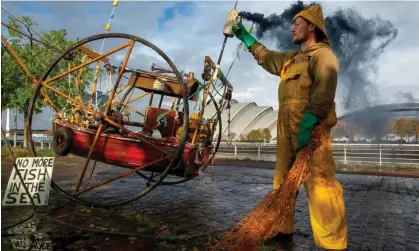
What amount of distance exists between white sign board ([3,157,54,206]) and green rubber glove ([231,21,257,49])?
3028 mm

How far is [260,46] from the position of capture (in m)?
4.30

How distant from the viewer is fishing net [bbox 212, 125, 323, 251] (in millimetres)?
3135

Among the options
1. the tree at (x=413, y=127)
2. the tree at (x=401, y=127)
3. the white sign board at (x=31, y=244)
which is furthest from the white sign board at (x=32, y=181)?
the tree at (x=413, y=127)

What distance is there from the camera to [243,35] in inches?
173

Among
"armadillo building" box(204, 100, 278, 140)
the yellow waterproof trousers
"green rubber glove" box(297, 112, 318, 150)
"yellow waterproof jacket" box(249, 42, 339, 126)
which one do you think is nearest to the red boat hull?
"yellow waterproof jacket" box(249, 42, 339, 126)

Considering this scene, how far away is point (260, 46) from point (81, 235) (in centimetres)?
307

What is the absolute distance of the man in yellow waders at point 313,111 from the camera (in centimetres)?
323

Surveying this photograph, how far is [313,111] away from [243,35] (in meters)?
1.64

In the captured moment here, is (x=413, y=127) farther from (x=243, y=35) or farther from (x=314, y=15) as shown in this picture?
(x=314, y=15)

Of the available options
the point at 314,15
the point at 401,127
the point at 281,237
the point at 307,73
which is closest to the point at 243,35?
the point at 314,15

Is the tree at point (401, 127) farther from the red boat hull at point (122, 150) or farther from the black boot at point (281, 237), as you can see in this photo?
the black boot at point (281, 237)

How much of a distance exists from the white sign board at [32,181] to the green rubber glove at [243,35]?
303 cm

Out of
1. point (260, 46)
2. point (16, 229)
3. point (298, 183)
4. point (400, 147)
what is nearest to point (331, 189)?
point (298, 183)

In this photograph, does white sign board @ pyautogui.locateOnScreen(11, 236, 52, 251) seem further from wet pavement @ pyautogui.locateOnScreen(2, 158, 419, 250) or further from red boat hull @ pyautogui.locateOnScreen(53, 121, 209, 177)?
red boat hull @ pyautogui.locateOnScreen(53, 121, 209, 177)
